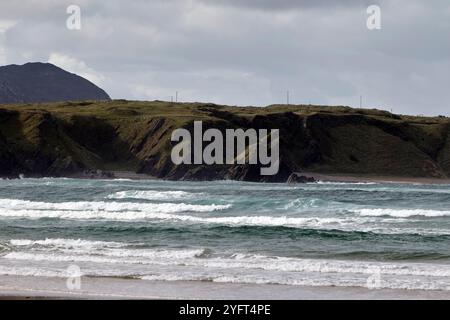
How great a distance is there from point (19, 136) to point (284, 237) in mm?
101114

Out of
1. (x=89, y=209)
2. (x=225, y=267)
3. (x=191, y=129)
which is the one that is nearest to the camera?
(x=225, y=267)

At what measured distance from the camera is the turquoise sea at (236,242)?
2412 centimetres

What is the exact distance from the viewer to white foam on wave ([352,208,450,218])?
48175mm

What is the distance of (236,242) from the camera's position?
108 ft

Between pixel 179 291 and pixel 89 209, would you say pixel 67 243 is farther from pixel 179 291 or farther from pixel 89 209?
pixel 89 209

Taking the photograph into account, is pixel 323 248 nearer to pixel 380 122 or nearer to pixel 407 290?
pixel 407 290

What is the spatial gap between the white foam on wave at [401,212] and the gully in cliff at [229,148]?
7372cm

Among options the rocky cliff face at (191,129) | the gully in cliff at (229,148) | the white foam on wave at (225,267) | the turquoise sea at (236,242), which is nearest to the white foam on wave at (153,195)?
the turquoise sea at (236,242)

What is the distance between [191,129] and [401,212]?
9053cm

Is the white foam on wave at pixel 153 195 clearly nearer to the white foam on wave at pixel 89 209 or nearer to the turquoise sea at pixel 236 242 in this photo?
the turquoise sea at pixel 236 242

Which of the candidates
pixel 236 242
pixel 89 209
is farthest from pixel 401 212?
pixel 236 242

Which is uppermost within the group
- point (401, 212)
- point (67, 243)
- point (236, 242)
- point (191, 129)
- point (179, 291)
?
point (191, 129)

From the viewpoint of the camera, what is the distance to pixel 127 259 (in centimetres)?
2730

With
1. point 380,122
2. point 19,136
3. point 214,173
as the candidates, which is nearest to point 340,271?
point 214,173
